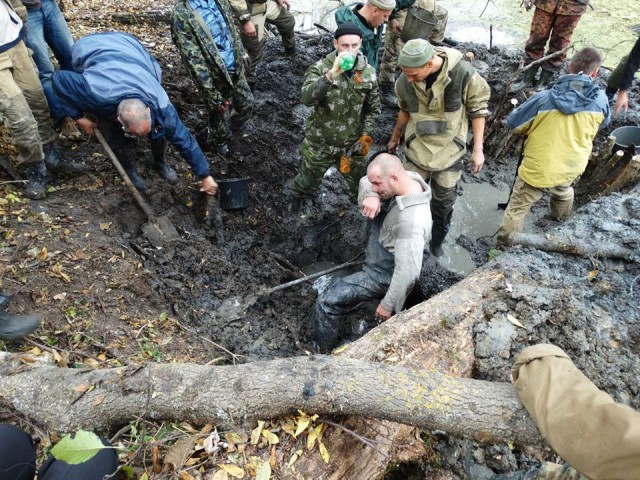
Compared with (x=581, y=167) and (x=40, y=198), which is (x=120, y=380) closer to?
(x=40, y=198)

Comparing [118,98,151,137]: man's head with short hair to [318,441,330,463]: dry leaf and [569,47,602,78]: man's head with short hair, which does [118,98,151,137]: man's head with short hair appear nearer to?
[318,441,330,463]: dry leaf

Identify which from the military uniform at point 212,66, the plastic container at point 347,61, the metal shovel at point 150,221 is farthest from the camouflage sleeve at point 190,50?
the plastic container at point 347,61

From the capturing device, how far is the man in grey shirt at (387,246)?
119 inches

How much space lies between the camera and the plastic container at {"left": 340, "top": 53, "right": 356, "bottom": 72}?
356 cm

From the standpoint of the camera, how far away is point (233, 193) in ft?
14.7

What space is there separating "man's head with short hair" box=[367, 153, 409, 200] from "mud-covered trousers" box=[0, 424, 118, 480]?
2447mm

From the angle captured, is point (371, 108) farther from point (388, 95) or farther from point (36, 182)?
point (36, 182)

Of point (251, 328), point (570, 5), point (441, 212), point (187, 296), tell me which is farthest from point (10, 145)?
point (570, 5)

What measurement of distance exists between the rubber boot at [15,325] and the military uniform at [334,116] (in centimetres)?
281

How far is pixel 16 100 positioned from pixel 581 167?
5014mm

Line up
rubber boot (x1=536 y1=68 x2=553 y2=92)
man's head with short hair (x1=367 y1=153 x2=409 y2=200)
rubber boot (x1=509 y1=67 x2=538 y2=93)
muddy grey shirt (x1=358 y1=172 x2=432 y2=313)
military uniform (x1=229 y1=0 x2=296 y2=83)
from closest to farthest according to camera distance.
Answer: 1. muddy grey shirt (x1=358 y1=172 x2=432 y2=313)
2. man's head with short hair (x1=367 y1=153 x2=409 y2=200)
3. military uniform (x1=229 y1=0 x2=296 y2=83)
4. rubber boot (x1=536 y1=68 x2=553 y2=92)
5. rubber boot (x1=509 y1=67 x2=538 y2=93)

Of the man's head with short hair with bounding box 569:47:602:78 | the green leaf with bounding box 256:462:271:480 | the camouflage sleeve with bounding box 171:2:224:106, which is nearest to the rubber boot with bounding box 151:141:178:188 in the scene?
the camouflage sleeve with bounding box 171:2:224:106

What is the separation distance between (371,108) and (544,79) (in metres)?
3.69

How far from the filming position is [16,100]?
3252 mm
